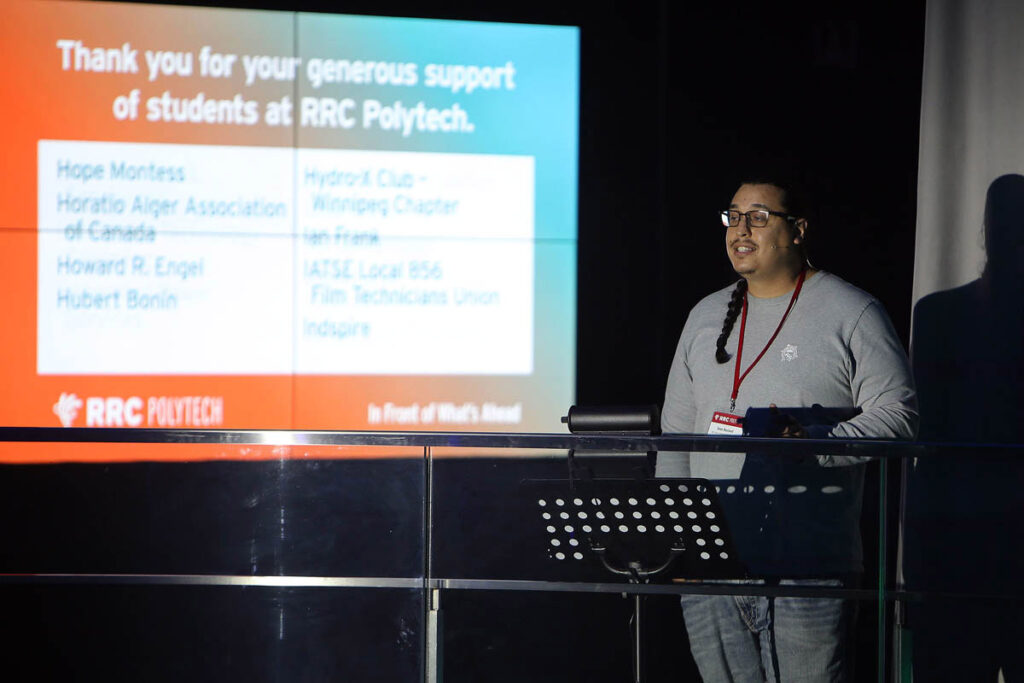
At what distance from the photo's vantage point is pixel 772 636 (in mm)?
1708

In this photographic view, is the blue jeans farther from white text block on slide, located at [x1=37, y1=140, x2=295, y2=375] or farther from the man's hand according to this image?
white text block on slide, located at [x1=37, y1=140, x2=295, y2=375]

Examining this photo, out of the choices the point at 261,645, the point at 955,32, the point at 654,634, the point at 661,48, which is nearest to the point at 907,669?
the point at 654,634

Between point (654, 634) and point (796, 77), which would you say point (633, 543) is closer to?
point (654, 634)

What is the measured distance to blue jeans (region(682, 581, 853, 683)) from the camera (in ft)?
5.52

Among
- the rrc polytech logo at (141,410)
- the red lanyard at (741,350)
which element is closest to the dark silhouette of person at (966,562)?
the red lanyard at (741,350)

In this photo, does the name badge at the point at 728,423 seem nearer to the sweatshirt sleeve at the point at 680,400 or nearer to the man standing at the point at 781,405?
the man standing at the point at 781,405

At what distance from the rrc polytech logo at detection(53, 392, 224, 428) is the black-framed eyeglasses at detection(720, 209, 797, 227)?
1885 millimetres

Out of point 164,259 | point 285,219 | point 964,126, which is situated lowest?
point 164,259

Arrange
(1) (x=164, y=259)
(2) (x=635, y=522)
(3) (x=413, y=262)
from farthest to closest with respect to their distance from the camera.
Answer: (3) (x=413, y=262), (1) (x=164, y=259), (2) (x=635, y=522)

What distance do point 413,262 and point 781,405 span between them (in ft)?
5.33

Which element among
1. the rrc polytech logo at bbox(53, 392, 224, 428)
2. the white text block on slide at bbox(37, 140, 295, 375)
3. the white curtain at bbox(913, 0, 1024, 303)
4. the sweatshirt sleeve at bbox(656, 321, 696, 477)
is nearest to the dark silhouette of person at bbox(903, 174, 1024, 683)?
the sweatshirt sleeve at bbox(656, 321, 696, 477)

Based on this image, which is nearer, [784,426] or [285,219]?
[784,426]

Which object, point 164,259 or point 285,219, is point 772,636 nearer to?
point 285,219

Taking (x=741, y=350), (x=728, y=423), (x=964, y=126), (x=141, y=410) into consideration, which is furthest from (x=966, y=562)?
(x=141, y=410)
